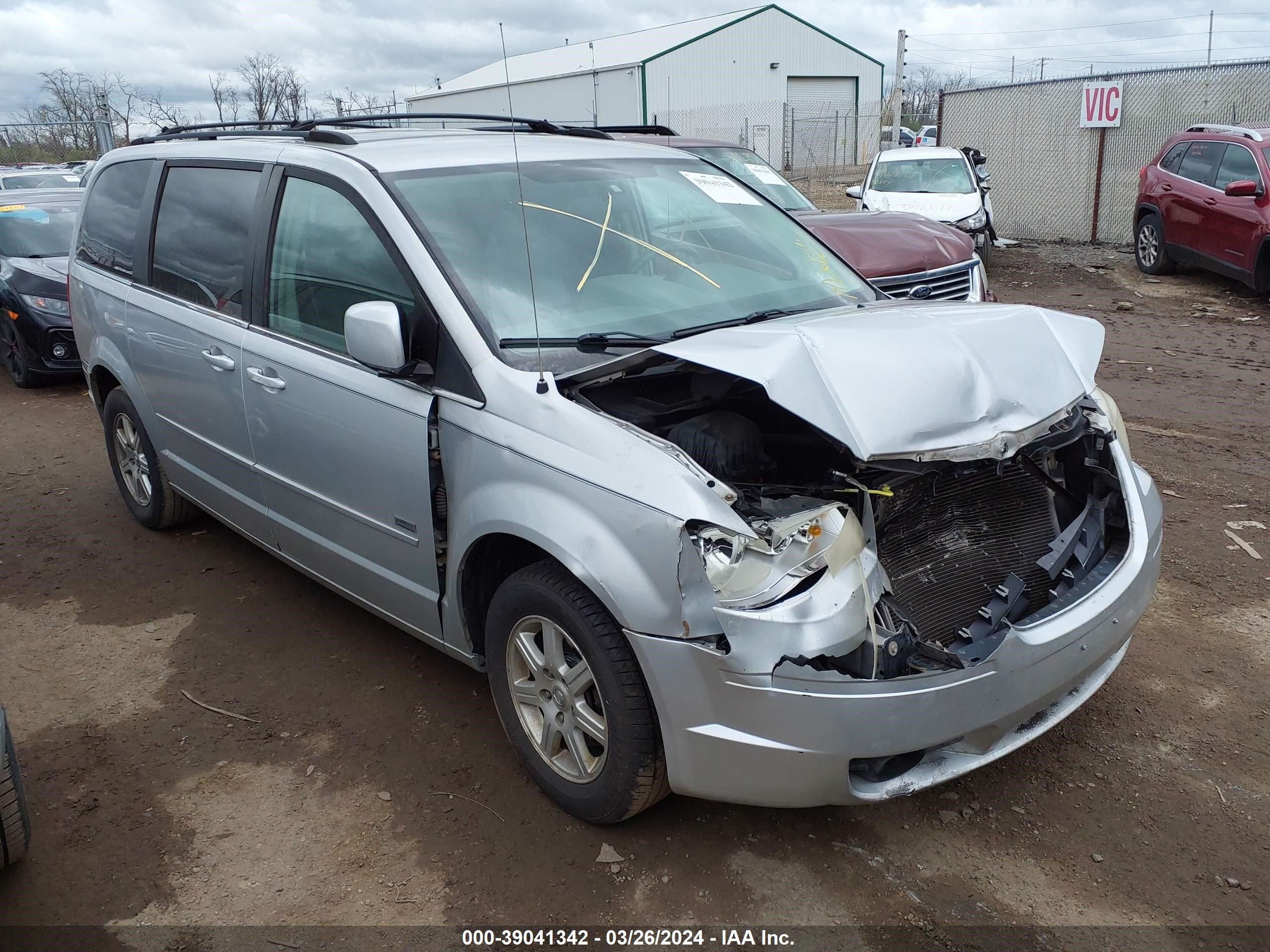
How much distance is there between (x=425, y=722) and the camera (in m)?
3.59

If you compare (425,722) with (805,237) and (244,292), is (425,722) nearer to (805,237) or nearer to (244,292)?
(244,292)

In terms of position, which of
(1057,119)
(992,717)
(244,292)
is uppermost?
(1057,119)

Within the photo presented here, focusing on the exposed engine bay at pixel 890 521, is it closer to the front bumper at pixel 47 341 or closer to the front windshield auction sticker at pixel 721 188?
the front windshield auction sticker at pixel 721 188

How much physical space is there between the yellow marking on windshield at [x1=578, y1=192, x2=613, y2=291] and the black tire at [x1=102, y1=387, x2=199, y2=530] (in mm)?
2740

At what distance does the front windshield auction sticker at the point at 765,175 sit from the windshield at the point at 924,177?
15.6 feet

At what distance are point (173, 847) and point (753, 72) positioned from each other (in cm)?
4124

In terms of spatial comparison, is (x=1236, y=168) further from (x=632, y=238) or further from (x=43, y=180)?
(x=43, y=180)

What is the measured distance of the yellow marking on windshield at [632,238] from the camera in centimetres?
347

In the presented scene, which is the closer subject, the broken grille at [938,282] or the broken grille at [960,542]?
the broken grille at [960,542]

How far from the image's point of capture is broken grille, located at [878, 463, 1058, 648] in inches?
110

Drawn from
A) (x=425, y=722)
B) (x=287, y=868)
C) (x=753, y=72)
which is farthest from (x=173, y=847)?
(x=753, y=72)

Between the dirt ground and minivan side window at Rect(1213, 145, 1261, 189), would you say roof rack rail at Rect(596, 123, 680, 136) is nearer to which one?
the dirt ground

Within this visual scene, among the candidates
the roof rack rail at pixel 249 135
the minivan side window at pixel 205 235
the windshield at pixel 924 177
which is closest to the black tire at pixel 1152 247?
the windshield at pixel 924 177

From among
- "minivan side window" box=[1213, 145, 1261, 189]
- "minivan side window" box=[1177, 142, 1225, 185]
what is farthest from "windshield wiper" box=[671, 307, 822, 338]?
Result: "minivan side window" box=[1177, 142, 1225, 185]
